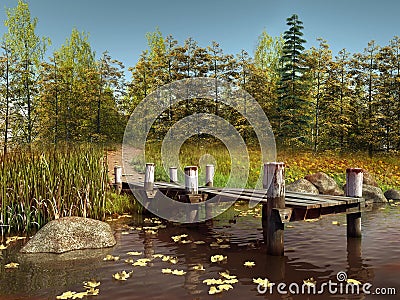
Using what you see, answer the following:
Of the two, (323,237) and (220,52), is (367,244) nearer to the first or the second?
(323,237)

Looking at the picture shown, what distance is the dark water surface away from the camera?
195 inches

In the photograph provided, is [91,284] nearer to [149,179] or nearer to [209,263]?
[209,263]

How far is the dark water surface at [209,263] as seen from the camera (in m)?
4.96

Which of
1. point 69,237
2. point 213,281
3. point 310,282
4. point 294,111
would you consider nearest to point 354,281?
point 310,282

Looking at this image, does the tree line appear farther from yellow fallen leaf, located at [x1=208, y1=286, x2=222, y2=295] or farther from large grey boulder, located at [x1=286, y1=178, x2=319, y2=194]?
yellow fallen leaf, located at [x1=208, y1=286, x2=222, y2=295]

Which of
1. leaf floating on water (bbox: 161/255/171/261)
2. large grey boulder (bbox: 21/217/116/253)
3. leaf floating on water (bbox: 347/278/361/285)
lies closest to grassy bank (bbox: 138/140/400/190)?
large grey boulder (bbox: 21/217/116/253)

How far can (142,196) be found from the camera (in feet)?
34.1

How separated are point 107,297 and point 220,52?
21.3 meters

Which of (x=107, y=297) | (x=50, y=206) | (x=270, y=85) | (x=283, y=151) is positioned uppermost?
(x=270, y=85)

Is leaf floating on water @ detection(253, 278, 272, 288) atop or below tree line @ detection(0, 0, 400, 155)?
below

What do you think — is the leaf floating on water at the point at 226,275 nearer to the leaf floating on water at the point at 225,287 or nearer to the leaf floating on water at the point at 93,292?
the leaf floating on water at the point at 225,287

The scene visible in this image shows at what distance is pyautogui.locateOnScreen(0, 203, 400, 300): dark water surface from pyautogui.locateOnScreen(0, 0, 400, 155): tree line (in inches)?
585

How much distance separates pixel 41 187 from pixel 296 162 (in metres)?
13.4

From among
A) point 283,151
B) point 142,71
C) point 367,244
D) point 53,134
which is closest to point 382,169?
point 283,151
